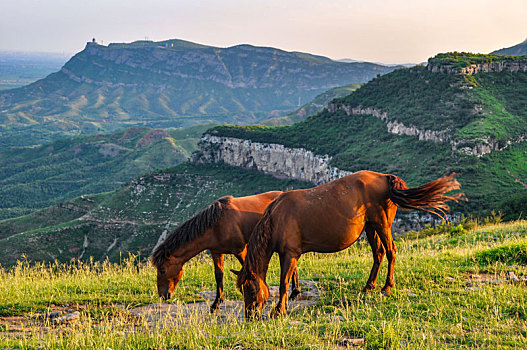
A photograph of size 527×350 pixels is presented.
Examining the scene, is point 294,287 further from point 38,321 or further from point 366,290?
point 38,321

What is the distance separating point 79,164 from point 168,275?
17830 cm

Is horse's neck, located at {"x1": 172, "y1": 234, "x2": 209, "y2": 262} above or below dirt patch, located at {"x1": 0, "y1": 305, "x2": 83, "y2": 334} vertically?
above

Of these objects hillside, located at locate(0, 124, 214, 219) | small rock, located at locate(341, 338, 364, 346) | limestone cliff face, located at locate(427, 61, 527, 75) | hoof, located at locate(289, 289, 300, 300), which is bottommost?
hillside, located at locate(0, 124, 214, 219)

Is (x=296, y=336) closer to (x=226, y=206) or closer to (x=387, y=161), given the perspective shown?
(x=226, y=206)

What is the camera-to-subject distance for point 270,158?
302 feet

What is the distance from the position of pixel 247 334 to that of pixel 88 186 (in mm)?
149620

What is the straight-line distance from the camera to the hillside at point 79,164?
140 m

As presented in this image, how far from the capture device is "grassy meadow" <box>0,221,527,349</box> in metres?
5.91

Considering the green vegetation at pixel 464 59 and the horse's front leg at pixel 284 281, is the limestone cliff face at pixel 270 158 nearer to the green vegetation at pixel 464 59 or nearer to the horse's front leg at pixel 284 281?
the green vegetation at pixel 464 59

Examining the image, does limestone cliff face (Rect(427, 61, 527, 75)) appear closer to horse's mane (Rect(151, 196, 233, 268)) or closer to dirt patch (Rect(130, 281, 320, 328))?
dirt patch (Rect(130, 281, 320, 328))

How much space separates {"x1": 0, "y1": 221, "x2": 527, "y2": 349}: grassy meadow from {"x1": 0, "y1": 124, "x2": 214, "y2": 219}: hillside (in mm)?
120006

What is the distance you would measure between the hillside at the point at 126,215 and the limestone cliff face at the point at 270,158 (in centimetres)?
210

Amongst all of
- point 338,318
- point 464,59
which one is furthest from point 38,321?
point 464,59

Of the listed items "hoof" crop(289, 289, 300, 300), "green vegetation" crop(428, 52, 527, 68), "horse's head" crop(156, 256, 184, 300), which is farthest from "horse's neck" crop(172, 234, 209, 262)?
"green vegetation" crop(428, 52, 527, 68)
